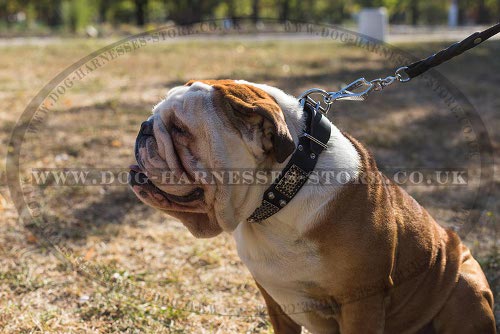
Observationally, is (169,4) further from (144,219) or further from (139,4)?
(144,219)

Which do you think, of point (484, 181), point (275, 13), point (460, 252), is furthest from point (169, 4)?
point (460, 252)

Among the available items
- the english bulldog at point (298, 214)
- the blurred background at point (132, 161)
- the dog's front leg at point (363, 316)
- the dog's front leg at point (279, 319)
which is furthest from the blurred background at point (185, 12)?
the dog's front leg at point (363, 316)

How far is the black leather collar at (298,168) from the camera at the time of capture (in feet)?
7.38

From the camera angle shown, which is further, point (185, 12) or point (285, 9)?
point (285, 9)

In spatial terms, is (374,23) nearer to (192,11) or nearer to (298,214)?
(192,11)

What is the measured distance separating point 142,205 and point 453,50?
9.44ft

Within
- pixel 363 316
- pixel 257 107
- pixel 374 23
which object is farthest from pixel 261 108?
pixel 374 23

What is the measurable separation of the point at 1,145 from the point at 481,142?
5218 millimetres

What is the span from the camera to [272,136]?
2168 mm

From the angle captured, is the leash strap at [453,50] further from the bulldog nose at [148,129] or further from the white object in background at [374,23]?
the white object in background at [374,23]

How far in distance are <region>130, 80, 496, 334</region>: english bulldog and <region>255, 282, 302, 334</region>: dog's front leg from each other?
0.52 feet

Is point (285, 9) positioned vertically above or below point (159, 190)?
below

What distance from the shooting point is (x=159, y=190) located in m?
2.35

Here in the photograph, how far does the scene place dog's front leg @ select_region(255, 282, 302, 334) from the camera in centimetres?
273
